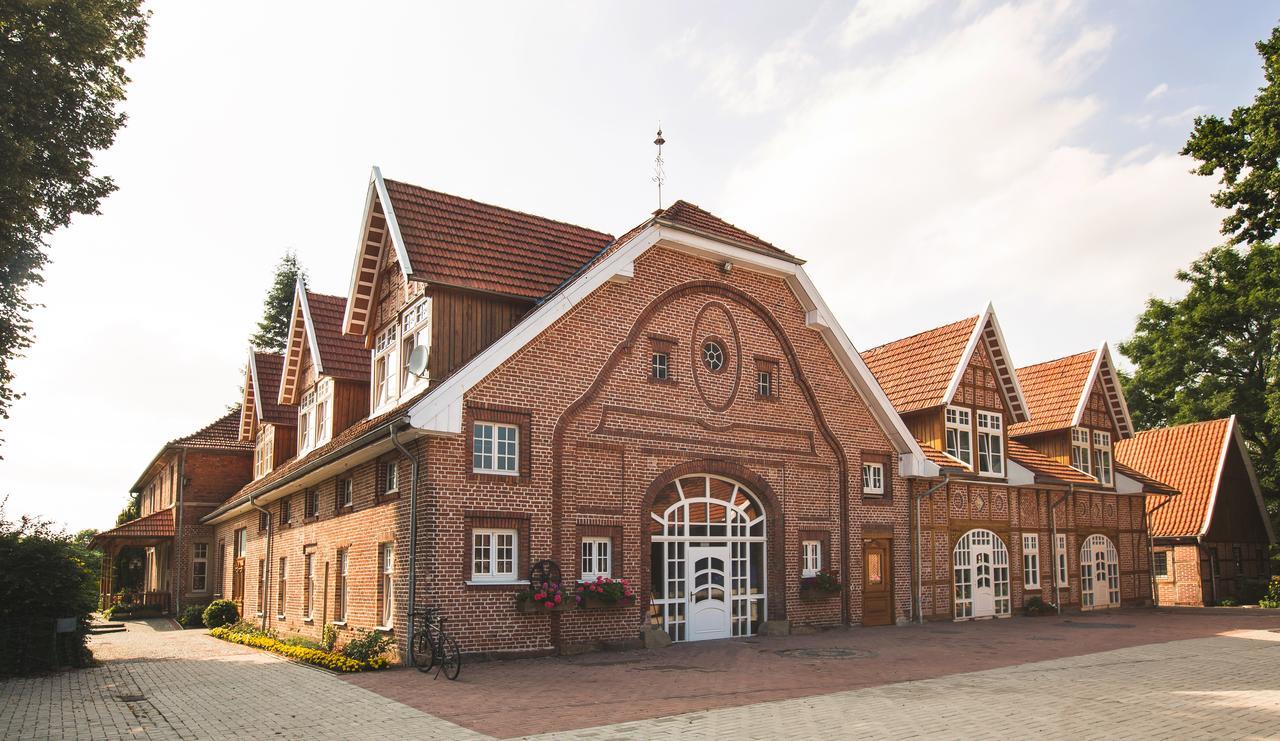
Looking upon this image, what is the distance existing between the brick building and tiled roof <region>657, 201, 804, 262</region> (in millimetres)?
20717

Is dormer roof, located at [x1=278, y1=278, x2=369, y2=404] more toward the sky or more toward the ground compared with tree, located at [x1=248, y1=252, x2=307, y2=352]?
more toward the ground

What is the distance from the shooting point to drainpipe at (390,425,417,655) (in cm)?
1520

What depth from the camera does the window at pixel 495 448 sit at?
640 inches

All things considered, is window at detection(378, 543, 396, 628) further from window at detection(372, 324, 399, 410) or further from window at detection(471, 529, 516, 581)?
window at detection(372, 324, 399, 410)

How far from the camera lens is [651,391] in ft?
61.7

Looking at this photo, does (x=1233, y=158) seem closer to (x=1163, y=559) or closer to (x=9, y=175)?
(x=1163, y=559)

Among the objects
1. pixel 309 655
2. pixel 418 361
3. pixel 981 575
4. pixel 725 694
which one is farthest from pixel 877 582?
pixel 309 655

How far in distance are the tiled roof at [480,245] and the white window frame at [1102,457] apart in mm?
18664

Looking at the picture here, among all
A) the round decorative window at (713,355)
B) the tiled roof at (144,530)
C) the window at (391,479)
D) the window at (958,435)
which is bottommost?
the tiled roof at (144,530)

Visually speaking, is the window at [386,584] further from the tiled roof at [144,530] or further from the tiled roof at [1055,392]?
the tiled roof at [1055,392]

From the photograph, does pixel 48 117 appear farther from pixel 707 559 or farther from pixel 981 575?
pixel 981 575

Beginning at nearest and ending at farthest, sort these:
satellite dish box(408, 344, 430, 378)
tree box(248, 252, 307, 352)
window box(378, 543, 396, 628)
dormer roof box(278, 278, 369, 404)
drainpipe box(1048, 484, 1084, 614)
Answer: window box(378, 543, 396, 628) < satellite dish box(408, 344, 430, 378) < dormer roof box(278, 278, 369, 404) < drainpipe box(1048, 484, 1084, 614) < tree box(248, 252, 307, 352)

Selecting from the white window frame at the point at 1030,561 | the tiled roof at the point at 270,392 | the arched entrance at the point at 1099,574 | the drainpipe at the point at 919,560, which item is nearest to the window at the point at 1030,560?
the white window frame at the point at 1030,561

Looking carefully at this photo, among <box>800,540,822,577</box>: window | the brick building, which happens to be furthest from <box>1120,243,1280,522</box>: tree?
<box>800,540,822,577</box>: window
